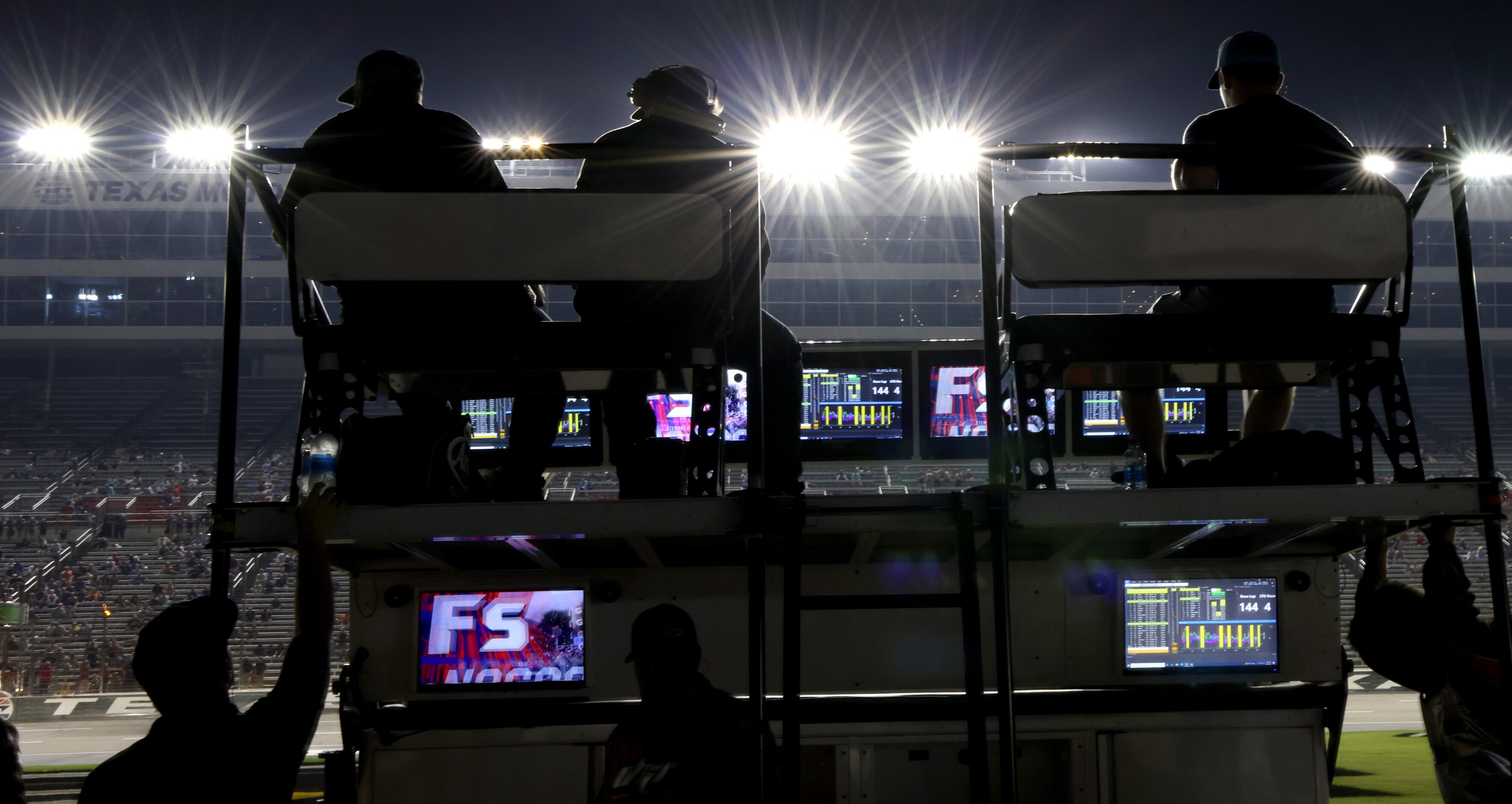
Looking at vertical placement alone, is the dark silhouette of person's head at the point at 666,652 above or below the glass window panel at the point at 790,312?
below

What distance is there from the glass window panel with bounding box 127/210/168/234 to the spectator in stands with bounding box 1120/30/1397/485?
4544cm

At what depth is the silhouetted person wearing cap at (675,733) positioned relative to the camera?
2943 millimetres

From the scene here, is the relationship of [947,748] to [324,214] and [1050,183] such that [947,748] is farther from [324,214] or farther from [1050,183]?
[1050,183]

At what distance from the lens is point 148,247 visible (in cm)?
4225

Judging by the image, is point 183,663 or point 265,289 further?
point 265,289

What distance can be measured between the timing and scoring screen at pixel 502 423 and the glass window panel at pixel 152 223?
142 ft

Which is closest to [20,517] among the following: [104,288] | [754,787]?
[104,288]

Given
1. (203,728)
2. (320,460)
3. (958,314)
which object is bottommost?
(203,728)

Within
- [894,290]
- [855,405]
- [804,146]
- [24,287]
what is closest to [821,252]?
[894,290]

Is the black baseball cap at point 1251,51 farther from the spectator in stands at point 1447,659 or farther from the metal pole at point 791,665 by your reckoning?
the metal pole at point 791,665

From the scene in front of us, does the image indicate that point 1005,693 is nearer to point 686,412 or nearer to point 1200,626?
point 1200,626

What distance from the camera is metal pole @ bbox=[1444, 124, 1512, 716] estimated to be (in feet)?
9.82

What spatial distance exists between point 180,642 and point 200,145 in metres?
34.1

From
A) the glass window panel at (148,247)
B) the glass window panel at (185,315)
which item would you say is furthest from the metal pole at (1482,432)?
the glass window panel at (148,247)
